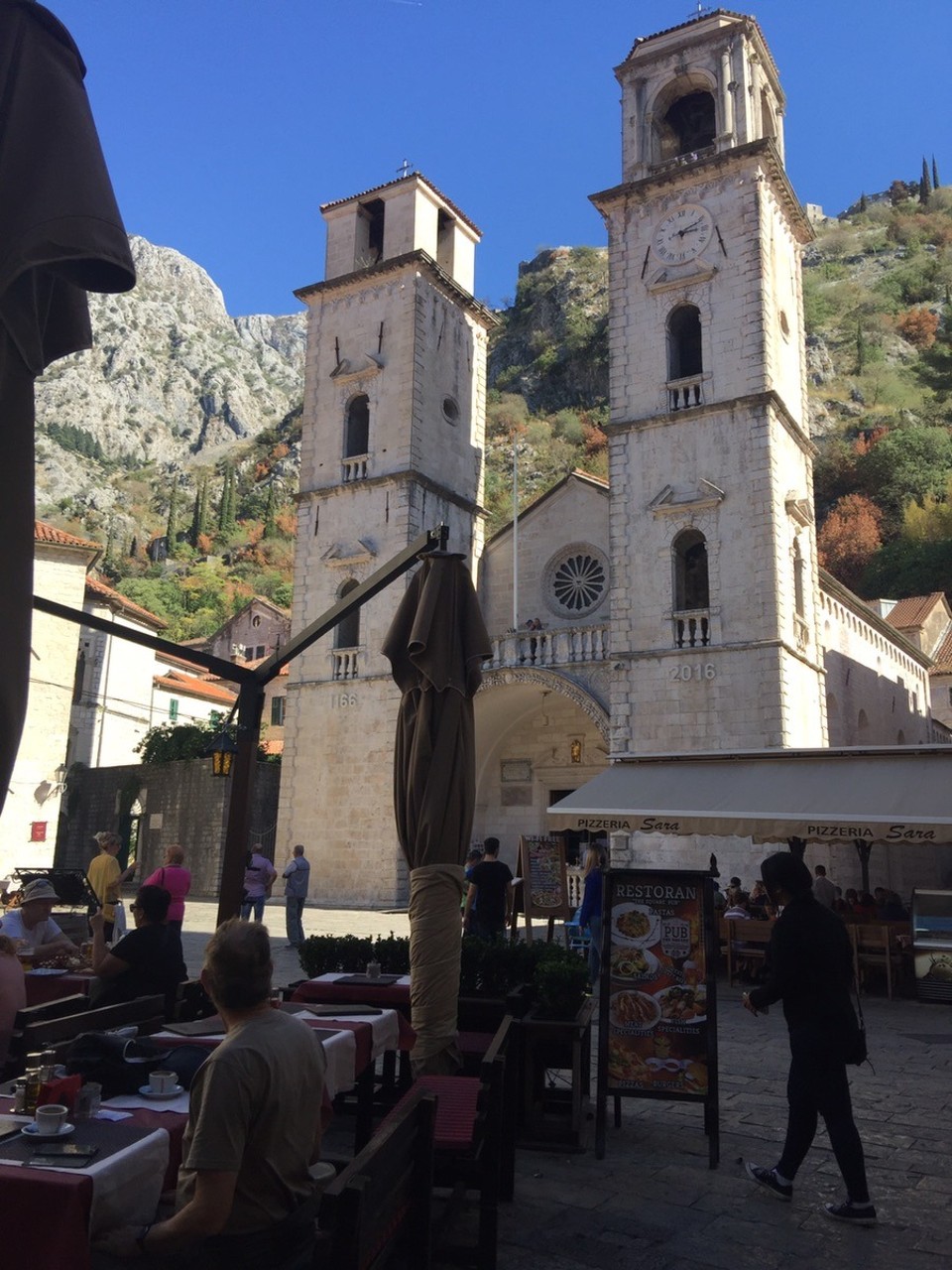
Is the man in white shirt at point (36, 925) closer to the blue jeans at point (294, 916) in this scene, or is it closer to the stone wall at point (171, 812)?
the blue jeans at point (294, 916)

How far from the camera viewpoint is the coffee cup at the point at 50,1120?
2.85 metres

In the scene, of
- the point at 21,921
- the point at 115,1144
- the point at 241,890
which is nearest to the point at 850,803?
the point at 241,890

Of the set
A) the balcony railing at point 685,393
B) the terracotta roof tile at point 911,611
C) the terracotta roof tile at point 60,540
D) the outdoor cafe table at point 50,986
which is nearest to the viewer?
the outdoor cafe table at point 50,986

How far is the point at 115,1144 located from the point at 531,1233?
90.1 inches

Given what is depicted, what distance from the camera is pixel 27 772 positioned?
24.7 metres

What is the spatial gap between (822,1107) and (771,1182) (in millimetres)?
549

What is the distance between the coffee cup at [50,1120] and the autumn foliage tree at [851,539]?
51.3 m

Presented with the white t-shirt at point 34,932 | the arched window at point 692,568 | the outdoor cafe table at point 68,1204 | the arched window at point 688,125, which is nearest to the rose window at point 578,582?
the arched window at point 692,568

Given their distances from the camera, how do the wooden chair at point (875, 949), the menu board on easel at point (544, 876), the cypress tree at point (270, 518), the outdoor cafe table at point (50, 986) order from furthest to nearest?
the cypress tree at point (270, 518)
the menu board on easel at point (544, 876)
the wooden chair at point (875, 949)
the outdoor cafe table at point (50, 986)

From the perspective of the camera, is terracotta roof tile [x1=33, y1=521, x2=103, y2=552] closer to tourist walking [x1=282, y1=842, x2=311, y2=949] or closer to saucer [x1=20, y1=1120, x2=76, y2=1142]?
tourist walking [x1=282, y1=842, x2=311, y2=949]

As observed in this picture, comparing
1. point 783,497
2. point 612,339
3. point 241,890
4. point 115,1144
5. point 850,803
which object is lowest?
point 115,1144

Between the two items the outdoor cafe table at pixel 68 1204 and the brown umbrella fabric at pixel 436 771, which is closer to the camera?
the outdoor cafe table at pixel 68 1204

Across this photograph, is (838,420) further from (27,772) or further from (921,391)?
(27,772)

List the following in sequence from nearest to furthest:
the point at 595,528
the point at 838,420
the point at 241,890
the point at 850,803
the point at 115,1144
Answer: the point at 115,1144 < the point at 241,890 < the point at 850,803 < the point at 595,528 < the point at 838,420
